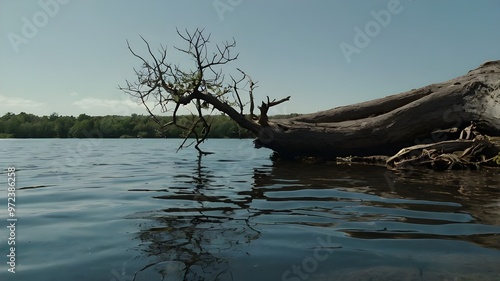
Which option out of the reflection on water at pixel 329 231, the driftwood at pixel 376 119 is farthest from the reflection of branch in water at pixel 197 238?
the driftwood at pixel 376 119

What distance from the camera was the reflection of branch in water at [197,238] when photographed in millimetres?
3502

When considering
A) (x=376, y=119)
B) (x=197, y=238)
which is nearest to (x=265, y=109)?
(x=376, y=119)

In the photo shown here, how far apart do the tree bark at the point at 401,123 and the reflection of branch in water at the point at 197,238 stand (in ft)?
31.6

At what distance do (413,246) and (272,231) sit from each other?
164cm

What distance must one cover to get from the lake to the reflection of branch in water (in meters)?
0.01

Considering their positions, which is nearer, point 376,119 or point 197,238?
point 197,238

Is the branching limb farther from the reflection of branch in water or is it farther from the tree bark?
the reflection of branch in water

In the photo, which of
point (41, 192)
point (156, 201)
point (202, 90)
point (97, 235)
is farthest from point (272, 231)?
point (202, 90)

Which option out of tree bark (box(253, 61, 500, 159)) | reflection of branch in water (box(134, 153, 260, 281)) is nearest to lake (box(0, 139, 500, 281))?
reflection of branch in water (box(134, 153, 260, 281))

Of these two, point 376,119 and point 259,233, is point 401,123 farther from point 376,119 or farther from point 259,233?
point 259,233

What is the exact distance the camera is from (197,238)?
15.0ft

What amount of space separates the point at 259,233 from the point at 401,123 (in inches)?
466

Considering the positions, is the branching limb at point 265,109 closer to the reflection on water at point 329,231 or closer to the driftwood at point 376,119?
the driftwood at point 376,119

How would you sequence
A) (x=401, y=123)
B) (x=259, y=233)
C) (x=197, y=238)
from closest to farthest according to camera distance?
(x=197, y=238)
(x=259, y=233)
(x=401, y=123)
